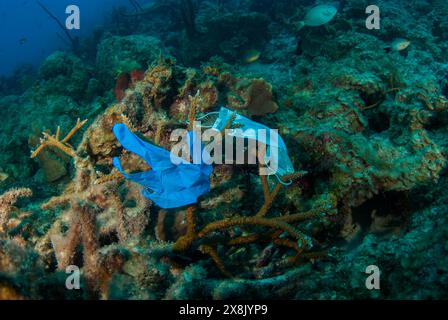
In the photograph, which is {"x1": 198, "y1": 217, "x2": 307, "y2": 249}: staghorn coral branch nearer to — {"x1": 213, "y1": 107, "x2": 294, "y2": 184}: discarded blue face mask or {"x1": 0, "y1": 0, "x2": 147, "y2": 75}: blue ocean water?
{"x1": 213, "y1": 107, "x2": 294, "y2": 184}: discarded blue face mask

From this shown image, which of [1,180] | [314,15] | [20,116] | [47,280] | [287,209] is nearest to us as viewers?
[47,280]

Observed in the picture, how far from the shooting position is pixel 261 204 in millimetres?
2854

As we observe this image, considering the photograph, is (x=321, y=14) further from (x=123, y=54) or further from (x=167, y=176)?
(x=167, y=176)

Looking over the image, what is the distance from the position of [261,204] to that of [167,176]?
1.11m

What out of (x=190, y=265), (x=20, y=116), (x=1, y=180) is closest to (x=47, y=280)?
(x=190, y=265)

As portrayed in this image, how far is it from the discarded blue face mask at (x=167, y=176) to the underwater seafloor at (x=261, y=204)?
0.26m

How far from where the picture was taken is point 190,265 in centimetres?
224

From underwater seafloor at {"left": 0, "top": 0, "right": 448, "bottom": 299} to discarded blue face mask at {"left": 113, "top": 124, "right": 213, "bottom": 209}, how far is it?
0.86ft

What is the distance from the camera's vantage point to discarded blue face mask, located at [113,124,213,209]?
2045mm

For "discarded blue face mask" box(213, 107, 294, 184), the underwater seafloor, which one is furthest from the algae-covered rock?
"discarded blue face mask" box(213, 107, 294, 184)

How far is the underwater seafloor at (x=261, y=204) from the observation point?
6.21 ft

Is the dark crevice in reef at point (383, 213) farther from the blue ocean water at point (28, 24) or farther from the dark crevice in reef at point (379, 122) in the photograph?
the blue ocean water at point (28, 24)
